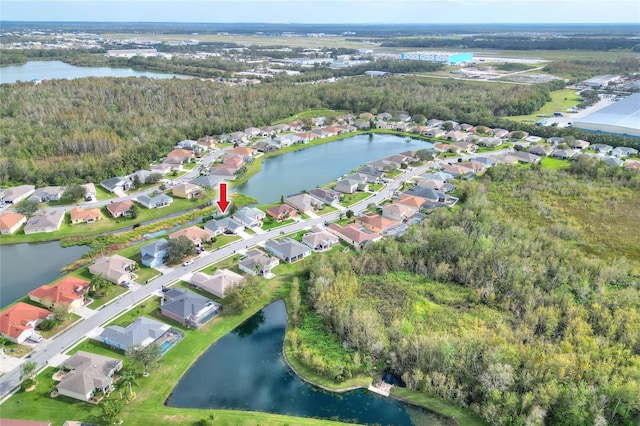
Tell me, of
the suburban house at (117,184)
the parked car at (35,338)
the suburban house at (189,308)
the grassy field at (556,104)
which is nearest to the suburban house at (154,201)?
the suburban house at (117,184)

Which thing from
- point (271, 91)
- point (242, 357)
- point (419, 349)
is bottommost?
point (242, 357)

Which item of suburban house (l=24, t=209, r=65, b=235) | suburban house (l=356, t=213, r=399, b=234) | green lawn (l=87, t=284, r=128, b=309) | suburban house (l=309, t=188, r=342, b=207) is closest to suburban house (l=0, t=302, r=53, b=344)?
green lawn (l=87, t=284, r=128, b=309)

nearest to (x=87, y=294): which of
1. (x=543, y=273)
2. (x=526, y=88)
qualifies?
(x=543, y=273)

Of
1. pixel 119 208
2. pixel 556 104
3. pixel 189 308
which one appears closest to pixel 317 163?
pixel 119 208

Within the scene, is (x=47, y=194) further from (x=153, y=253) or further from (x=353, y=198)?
(x=353, y=198)

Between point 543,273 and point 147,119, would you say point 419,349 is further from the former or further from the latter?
point 147,119
